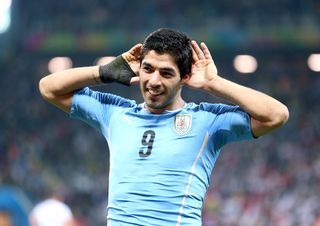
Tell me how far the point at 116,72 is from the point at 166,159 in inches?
21.3

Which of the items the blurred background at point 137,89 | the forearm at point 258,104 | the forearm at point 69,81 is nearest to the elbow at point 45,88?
the forearm at point 69,81

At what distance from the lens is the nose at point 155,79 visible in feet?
11.6

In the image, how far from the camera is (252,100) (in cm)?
353

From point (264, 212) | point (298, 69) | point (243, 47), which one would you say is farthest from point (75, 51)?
point (264, 212)

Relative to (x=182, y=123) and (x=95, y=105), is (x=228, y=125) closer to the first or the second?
(x=182, y=123)

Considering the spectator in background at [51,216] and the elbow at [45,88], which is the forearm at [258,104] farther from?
the spectator in background at [51,216]

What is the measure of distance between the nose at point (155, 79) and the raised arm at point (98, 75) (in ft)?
0.71

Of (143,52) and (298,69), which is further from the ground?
(298,69)

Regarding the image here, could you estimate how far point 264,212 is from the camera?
17812 mm

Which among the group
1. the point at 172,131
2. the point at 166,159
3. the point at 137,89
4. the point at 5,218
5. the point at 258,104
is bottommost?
the point at 5,218

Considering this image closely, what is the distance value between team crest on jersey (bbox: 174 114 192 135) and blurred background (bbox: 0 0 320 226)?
14.6 m

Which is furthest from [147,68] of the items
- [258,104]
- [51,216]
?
[51,216]

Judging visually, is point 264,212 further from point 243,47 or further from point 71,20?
point 71,20

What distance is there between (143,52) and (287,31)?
2122cm
